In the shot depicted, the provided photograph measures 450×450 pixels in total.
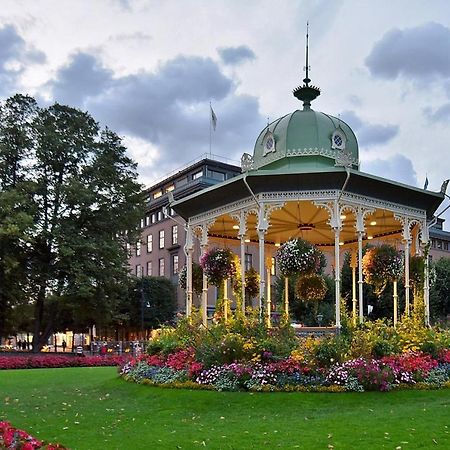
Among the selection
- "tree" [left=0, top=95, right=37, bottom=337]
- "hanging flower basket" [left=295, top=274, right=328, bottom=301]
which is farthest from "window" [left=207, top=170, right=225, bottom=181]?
"hanging flower basket" [left=295, top=274, right=328, bottom=301]

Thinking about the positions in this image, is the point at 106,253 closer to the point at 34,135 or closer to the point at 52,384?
the point at 34,135

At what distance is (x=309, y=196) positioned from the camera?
19297 mm

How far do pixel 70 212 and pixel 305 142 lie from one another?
2499 cm

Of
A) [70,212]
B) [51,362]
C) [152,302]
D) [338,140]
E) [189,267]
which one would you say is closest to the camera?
[338,140]

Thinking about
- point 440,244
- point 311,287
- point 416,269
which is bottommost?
point 311,287

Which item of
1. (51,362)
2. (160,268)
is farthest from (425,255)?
(160,268)

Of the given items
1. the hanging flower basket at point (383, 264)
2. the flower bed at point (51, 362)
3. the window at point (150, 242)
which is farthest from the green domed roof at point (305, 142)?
the window at point (150, 242)

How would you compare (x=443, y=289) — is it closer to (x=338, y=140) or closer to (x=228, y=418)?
(x=338, y=140)

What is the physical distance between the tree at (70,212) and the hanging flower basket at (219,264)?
1923cm

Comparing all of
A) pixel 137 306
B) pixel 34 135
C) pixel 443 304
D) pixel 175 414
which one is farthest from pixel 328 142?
pixel 137 306

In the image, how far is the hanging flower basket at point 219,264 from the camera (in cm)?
2109

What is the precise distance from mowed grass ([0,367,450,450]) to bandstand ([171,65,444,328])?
4270 millimetres

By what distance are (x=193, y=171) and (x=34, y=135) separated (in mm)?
29497

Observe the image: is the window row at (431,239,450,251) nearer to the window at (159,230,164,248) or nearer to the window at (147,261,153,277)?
the window at (159,230,164,248)
